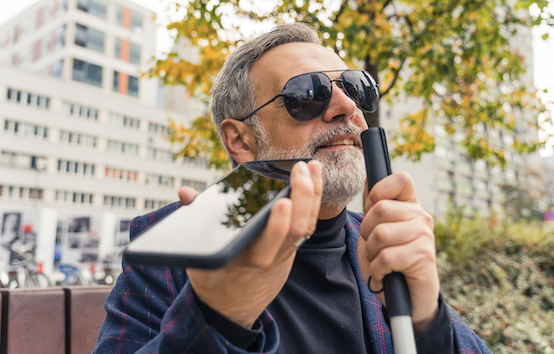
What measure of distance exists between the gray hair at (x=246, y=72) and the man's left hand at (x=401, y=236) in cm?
110

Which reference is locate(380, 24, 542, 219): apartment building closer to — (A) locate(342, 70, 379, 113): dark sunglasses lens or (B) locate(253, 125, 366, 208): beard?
(A) locate(342, 70, 379, 113): dark sunglasses lens

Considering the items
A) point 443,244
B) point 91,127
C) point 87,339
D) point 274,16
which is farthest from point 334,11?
point 91,127

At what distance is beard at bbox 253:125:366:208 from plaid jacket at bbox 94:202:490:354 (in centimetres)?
29

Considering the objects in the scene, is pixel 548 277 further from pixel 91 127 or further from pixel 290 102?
pixel 91 127

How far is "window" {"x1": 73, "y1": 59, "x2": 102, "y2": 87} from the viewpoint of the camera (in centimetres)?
5125

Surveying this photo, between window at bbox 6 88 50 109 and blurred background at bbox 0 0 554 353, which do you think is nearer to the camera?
blurred background at bbox 0 0 554 353

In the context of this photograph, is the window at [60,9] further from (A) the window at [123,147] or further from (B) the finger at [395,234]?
(B) the finger at [395,234]

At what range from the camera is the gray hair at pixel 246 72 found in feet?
6.85

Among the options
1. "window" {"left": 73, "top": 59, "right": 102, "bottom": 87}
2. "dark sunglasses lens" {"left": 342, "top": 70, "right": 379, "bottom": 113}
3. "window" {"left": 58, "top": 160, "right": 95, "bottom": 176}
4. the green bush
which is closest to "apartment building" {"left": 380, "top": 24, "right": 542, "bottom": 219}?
"window" {"left": 58, "top": 160, "right": 95, "bottom": 176}

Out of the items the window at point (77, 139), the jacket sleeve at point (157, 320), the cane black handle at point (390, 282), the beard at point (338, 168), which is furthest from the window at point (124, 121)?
the cane black handle at point (390, 282)

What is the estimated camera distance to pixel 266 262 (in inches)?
29.4

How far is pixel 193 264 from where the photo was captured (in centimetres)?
70

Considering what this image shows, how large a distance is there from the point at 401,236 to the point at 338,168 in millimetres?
758

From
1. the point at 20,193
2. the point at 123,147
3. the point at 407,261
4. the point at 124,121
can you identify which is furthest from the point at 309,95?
the point at 124,121
